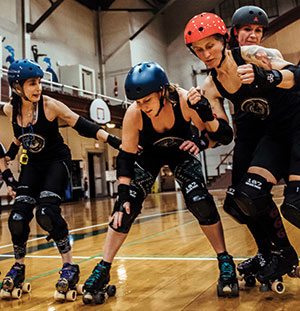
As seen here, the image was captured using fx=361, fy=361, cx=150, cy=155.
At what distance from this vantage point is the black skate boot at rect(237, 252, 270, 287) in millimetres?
1906

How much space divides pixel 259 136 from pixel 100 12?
16831mm

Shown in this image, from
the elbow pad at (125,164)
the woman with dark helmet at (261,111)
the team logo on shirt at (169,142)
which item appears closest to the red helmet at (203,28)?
the woman with dark helmet at (261,111)

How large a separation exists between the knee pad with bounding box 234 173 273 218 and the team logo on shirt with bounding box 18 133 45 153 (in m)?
1.17

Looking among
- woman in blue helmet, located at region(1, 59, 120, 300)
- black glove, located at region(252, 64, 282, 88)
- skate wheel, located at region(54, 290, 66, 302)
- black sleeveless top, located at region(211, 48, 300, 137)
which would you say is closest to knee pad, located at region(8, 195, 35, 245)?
woman in blue helmet, located at region(1, 59, 120, 300)

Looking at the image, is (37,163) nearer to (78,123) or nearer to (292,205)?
(78,123)

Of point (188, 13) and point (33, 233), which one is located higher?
point (188, 13)

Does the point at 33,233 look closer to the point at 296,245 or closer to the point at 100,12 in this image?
the point at 296,245

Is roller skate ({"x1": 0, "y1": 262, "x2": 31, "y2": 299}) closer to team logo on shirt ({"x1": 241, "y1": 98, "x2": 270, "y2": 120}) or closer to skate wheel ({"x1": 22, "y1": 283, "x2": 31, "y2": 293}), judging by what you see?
skate wheel ({"x1": 22, "y1": 283, "x2": 31, "y2": 293})

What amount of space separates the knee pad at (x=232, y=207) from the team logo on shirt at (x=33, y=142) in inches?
43.7

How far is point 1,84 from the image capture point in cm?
934

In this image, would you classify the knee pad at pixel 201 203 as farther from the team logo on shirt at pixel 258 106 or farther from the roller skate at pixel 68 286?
the roller skate at pixel 68 286

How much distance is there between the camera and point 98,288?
1.78 metres

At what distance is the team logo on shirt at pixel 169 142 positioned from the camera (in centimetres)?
194

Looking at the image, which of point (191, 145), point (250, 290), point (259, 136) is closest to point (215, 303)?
point (250, 290)
